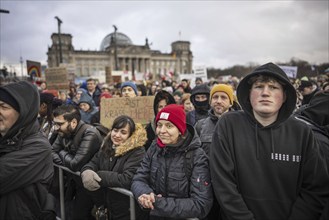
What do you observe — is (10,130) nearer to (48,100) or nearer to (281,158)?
(281,158)

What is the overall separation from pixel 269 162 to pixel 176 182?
0.89m

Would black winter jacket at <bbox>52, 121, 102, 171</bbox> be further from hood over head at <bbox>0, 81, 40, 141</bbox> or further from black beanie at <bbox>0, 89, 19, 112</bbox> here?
black beanie at <bbox>0, 89, 19, 112</bbox>

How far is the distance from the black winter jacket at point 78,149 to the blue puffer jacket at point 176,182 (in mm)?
1181

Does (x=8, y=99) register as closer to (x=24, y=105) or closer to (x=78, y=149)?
(x=24, y=105)

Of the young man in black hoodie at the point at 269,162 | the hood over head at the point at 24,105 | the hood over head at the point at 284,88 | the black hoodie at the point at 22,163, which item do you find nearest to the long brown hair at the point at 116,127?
the black hoodie at the point at 22,163

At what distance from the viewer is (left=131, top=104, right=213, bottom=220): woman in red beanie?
2.34 meters

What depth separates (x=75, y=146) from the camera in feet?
12.2

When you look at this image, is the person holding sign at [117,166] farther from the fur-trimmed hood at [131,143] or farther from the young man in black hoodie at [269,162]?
the young man in black hoodie at [269,162]

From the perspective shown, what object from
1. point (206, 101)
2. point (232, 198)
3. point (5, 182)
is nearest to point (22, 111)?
point (5, 182)

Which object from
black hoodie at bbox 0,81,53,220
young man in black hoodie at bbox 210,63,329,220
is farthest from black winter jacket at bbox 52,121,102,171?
young man in black hoodie at bbox 210,63,329,220

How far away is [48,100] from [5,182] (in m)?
2.88

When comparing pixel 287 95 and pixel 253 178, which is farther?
pixel 287 95

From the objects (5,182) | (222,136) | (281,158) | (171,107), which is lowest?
(5,182)

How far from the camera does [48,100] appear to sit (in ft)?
15.8
